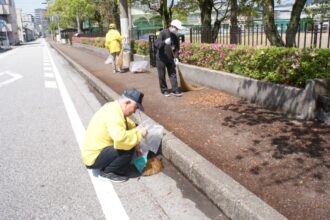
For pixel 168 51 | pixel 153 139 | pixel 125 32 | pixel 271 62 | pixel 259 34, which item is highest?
pixel 125 32

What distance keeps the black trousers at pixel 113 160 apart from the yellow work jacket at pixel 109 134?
0.18 ft

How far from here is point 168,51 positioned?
7598 mm

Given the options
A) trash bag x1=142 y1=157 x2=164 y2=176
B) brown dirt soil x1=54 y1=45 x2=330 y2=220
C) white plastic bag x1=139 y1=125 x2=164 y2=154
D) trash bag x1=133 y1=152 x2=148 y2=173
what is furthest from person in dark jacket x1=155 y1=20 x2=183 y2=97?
trash bag x1=133 y1=152 x2=148 y2=173

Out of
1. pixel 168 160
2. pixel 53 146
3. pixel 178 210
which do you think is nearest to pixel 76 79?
pixel 53 146

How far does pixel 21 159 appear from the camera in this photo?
4762 mm

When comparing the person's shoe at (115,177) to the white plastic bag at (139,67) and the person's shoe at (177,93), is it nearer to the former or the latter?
the person's shoe at (177,93)

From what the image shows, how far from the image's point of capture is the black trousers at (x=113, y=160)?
3.81 meters

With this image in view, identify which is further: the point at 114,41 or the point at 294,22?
the point at 114,41

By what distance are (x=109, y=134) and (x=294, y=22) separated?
5870mm

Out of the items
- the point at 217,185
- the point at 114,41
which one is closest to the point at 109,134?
the point at 217,185

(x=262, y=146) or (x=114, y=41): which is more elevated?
(x=114, y=41)

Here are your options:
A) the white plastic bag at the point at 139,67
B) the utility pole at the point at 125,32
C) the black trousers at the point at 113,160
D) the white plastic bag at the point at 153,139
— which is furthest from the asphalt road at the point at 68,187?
the utility pole at the point at 125,32

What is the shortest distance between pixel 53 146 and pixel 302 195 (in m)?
3.68

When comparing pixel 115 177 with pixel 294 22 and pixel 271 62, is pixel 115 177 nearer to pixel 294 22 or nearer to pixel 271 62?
pixel 271 62
